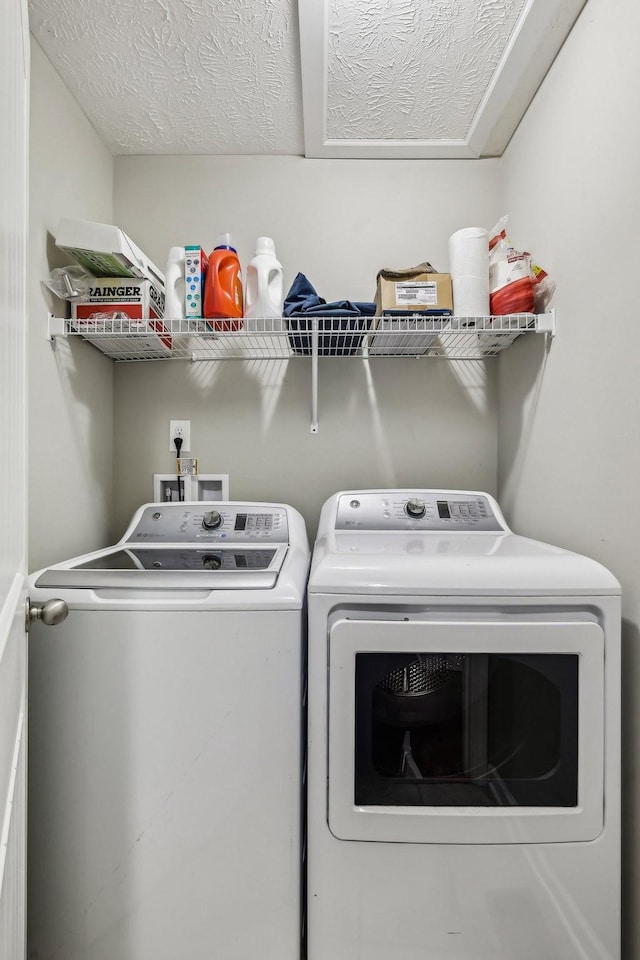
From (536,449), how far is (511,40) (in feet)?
3.86

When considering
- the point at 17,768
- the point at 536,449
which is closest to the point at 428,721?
the point at 17,768

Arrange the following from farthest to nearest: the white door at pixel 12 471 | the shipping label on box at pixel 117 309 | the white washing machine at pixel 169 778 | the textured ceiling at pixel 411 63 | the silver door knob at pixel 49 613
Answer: the shipping label on box at pixel 117 309
the textured ceiling at pixel 411 63
the white washing machine at pixel 169 778
the silver door knob at pixel 49 613
the white door at pixel 12 471

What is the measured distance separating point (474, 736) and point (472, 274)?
1300 mm

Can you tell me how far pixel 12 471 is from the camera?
769 millimetres

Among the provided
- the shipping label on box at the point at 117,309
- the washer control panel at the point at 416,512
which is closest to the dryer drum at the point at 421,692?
the washer control panel at the point at 416,512

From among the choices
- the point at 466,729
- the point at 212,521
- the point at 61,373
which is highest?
the point at 61,373

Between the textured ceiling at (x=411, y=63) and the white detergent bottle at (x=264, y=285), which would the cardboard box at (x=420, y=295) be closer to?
the white detergent bottle at (x=264, y=285)

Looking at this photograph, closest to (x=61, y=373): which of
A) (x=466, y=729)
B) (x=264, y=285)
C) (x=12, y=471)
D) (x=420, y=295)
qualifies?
(x=264, y=285)

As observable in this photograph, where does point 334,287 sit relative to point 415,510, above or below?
above

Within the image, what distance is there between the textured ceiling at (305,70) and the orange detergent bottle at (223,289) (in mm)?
528

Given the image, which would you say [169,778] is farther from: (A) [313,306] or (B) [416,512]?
(A) [313,306]

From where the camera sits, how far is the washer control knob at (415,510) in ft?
5.49

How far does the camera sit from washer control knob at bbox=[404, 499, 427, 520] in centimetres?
167

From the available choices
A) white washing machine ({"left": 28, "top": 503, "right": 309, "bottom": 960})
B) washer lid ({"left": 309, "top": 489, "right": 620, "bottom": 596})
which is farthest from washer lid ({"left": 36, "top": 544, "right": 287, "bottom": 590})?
washer lid ({"left": 309, "top": 489, "right": 620, "bottom": 596})
